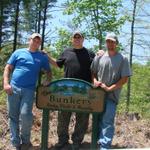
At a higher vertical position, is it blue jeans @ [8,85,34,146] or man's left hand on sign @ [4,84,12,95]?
man's left hand on sign @ [4,84,12,95]

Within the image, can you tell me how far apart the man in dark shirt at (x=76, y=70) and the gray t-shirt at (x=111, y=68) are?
24 cm

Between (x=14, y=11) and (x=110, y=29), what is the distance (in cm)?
2400

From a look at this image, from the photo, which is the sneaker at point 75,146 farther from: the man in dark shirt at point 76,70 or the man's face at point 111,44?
the man's face at point 111,44

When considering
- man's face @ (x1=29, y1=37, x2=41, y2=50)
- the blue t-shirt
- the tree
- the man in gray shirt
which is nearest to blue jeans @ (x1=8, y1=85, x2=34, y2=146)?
the blue t-shirt

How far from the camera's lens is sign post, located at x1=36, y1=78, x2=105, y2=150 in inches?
285

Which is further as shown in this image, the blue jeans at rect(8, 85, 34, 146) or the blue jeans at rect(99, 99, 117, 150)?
the blue jeans at rect(8, 85, 34, 146)

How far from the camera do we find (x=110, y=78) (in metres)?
7.14

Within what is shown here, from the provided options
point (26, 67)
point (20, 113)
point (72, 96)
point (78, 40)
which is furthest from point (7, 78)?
point (78, 40)

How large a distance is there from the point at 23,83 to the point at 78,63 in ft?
2.87

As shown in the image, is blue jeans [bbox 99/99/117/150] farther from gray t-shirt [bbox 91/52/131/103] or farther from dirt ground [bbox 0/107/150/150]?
dirt ground [bbox 0/107/150/150]

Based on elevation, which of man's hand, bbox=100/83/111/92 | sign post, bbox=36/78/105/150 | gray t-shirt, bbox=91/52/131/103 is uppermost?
gray t-shirt, bbox=91/52/131/103

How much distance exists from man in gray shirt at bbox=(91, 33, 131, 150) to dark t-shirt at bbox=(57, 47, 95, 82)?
180 mm

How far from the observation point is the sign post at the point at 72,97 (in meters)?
7.25

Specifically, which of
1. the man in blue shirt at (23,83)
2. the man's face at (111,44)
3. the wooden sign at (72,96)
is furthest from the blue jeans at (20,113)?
the man's face at (111,44)
